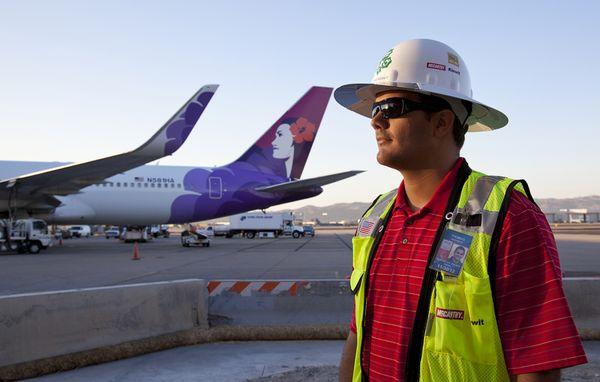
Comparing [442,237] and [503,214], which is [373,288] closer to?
[442,237]

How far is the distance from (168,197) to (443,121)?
81.8ft

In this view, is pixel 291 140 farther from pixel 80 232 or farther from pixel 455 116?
pixel 80 232

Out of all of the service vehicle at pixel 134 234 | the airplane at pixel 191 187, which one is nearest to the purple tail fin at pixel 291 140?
the airplane at pixel 191 187

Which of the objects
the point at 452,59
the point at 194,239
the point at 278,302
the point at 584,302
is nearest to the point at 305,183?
the point at 194,239

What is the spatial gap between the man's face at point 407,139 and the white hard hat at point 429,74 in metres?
0.06

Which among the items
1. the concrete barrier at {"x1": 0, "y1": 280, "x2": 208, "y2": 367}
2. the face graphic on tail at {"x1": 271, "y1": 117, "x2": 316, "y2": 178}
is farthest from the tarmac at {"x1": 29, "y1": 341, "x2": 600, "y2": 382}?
the face graphic on tail at {"x1": 271, "y1": 117, "x2": 316, "y2": 178}

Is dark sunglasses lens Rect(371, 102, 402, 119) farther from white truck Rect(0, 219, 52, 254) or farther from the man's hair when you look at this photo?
white truck Rect(0, 219, 52, 254)

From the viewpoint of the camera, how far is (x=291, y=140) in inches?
1115

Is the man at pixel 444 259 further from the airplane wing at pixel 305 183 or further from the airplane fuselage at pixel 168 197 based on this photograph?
the airplane fuselage at pixel 168 197

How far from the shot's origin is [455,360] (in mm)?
1687

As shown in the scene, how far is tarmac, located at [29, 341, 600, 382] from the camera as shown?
192 inches

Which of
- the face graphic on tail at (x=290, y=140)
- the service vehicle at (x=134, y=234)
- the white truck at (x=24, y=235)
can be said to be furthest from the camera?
the service vehicle at (x=134, y=234)

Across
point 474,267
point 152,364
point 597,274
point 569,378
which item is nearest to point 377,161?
point 474,267

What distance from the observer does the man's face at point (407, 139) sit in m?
2.07
